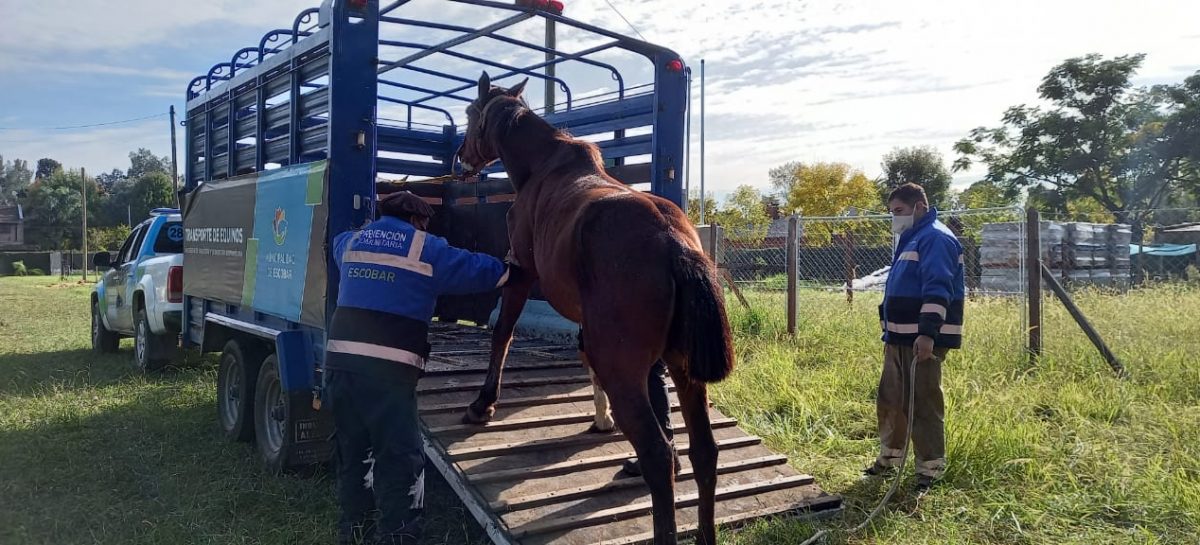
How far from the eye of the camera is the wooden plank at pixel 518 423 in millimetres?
4020

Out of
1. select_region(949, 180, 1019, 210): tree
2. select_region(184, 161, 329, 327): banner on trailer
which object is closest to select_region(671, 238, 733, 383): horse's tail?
select_region(184, 161, 329, 327): banner on trailer

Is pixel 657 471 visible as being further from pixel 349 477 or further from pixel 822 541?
pixel 349 477

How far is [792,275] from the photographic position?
923cm

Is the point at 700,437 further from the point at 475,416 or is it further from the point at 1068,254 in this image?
the point at 1068,254

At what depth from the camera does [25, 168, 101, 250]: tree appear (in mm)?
55375

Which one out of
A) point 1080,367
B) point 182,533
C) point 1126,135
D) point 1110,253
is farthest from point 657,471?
point 1126,135

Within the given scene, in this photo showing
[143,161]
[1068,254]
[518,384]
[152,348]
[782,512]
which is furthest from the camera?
[143,161]

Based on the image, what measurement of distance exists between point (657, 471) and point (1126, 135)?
37.8m

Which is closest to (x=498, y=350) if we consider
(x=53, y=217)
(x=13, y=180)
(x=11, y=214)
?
(x=53, y=217)

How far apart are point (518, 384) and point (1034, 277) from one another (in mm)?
5175

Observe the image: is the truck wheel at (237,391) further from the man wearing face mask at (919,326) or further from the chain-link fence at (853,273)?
the chain-link fence at (853,273)

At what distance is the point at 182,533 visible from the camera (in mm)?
3971

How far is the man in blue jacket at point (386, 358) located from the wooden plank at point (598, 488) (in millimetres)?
462

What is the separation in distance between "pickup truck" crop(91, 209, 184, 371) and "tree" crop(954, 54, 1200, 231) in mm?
35720
